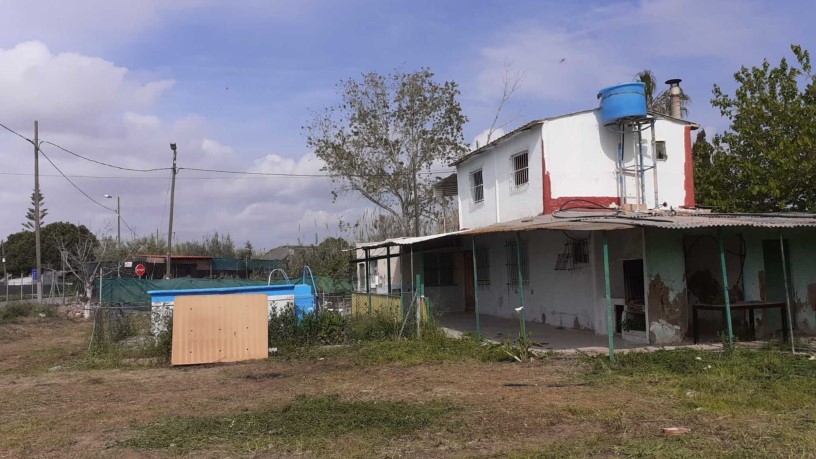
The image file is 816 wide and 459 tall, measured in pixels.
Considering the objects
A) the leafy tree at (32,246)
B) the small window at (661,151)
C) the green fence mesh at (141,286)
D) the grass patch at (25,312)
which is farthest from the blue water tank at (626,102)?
the leafy tree at (32,246)

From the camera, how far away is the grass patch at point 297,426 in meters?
6.27

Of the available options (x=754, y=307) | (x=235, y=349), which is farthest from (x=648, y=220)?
(x=235, y=349)

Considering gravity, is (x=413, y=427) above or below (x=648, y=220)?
below

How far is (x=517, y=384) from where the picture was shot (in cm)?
898

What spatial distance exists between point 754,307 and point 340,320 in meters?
7.91

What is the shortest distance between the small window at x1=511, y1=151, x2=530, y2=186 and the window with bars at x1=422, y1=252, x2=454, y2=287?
5481mm

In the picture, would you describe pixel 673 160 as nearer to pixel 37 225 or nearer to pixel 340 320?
pixel 340 320

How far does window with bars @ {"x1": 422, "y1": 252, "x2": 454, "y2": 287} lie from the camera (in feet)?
70.3

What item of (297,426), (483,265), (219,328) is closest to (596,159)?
(483,265)

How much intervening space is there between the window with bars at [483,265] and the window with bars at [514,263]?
137cm

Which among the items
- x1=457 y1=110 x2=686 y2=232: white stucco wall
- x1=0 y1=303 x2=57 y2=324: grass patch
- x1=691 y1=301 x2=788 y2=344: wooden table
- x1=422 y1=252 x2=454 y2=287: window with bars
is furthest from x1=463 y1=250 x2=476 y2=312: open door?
x1=0 y1=303 x2=57 y2=324: grass patch

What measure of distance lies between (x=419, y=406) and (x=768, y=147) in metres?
15.4

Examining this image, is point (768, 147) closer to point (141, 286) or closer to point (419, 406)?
point (419, 406)

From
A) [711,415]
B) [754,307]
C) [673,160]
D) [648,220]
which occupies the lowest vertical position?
[711,415]
